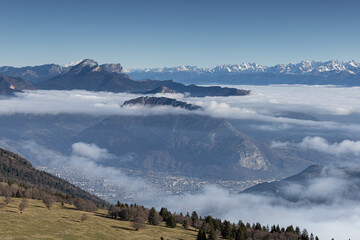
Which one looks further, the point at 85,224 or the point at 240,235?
the point at 240,235

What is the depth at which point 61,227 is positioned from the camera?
9794cm

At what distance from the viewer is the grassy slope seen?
3455 inches

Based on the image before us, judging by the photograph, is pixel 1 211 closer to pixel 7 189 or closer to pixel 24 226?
pixel 24 226

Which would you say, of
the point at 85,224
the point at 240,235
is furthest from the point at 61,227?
the point at 240,235

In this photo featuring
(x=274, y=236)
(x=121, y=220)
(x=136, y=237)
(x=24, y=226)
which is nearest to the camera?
(x=24, y=226)

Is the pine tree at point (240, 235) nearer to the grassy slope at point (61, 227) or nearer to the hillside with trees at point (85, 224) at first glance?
the hillside with trees at point (85, 224)

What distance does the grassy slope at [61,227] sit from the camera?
87.8 metres

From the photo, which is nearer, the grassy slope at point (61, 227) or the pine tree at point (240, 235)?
the grassy slope at point (61, 227)

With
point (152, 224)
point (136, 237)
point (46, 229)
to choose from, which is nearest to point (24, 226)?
point (46, 229)

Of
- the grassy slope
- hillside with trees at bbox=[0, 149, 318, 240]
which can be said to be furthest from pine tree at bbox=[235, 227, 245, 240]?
the grassy slope

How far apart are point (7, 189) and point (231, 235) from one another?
314ft

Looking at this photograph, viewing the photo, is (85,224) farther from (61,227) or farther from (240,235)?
(240,235)

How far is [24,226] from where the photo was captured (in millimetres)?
91875

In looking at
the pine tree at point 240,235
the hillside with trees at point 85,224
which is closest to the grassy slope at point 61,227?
the hillside with trees at point 85,224
